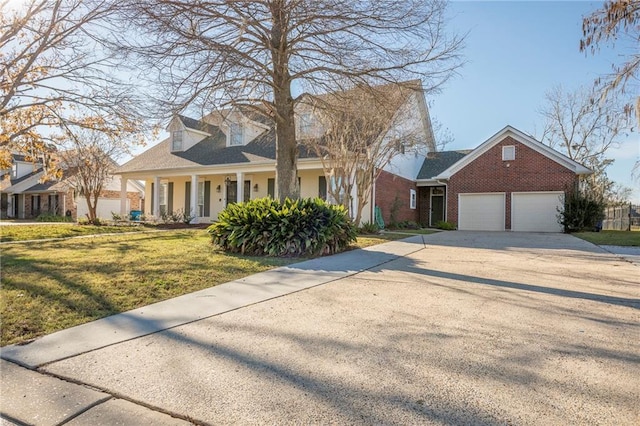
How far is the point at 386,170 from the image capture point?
61.6 ft

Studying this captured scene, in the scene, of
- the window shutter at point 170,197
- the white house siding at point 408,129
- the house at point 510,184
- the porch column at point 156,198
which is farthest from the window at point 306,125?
the window shutter at point 170,197

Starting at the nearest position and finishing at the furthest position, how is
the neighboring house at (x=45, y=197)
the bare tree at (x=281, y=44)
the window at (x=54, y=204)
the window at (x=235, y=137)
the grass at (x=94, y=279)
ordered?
the grass at (x=94, y=279) < the bare tree at (x=281, y=44) < the window at (x=235, y=137) < the neighboring house at (x=45, y=197) < the window at (x=54, y=204)

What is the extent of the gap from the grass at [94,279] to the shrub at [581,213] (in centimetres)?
1446

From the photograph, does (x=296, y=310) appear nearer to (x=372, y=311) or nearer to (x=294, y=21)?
(x=372, y=311)

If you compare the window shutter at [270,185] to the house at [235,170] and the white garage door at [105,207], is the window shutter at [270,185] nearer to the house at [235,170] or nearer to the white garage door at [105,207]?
the house at [235,170]

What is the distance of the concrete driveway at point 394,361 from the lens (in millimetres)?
2324

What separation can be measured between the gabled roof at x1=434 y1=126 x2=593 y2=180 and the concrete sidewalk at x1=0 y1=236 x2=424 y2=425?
1483 centimetres

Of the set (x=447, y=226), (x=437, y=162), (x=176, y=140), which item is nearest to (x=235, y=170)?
(x=176, y=140)

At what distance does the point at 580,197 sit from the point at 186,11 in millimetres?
17098

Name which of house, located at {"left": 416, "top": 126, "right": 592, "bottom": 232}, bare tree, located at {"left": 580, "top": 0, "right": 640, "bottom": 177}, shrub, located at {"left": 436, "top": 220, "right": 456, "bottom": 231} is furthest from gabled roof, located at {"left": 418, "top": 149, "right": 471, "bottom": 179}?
bare tree, located at {"left": 580, "top": 0, "right": 640, "bottom": 177}

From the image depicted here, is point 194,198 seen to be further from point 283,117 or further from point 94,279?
point 94,279

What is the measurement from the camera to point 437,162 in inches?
948

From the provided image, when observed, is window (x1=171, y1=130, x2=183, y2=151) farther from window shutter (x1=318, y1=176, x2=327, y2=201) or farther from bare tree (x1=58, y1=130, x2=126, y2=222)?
window shutter (x1=318, y1=176, x2=327, y2=201)

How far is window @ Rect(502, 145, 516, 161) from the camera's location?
18.5 m
